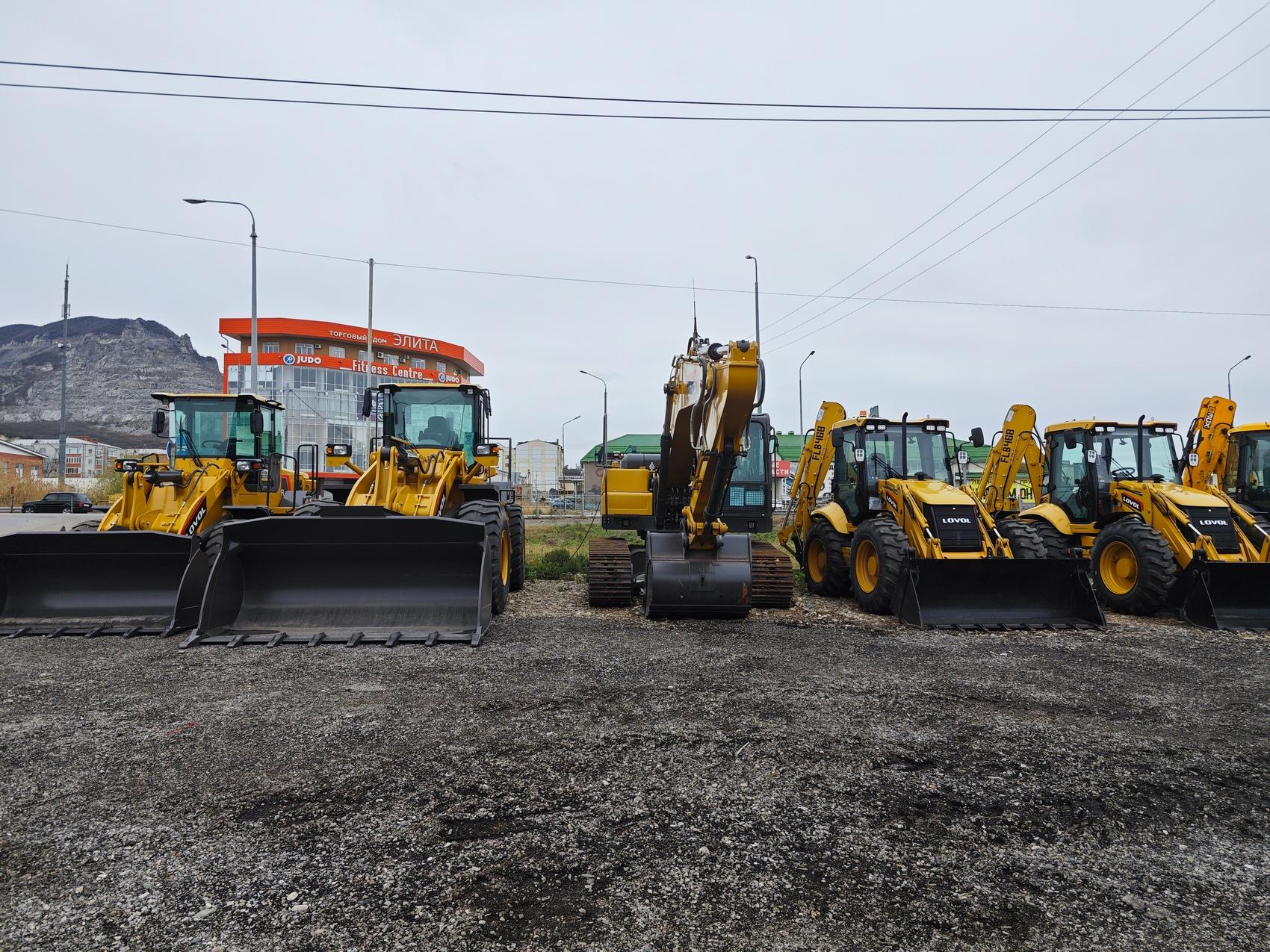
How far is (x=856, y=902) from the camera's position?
2.85m

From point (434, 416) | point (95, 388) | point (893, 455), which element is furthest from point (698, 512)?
point (95, 388)

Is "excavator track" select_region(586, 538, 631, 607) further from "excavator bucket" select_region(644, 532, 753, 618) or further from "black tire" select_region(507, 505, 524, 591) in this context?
"black tire" select_region(507, 505, 524, 591)

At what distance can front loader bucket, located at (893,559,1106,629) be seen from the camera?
9.17 meters

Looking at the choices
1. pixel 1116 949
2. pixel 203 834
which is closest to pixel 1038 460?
pixel 1116 949

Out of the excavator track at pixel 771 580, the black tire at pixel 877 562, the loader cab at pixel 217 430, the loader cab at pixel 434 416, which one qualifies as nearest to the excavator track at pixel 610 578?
the excavator track at pixel 771 580

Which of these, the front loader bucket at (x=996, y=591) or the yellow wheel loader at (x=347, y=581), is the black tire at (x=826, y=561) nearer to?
the front loader bucket at (x=996, y=591)

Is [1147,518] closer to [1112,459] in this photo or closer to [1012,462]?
[1112,459]

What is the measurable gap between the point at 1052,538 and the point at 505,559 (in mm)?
8042

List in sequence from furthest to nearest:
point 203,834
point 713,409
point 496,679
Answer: point 713,409, point 496,679, point 203,834

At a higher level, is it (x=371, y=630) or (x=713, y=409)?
(x=713, y=409)

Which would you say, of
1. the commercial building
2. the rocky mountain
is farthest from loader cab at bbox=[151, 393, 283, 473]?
the rocky mountain

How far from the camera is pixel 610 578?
10.1 metres

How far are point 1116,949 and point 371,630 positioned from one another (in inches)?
252

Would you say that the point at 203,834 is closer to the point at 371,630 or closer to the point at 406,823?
the point at 406,823
